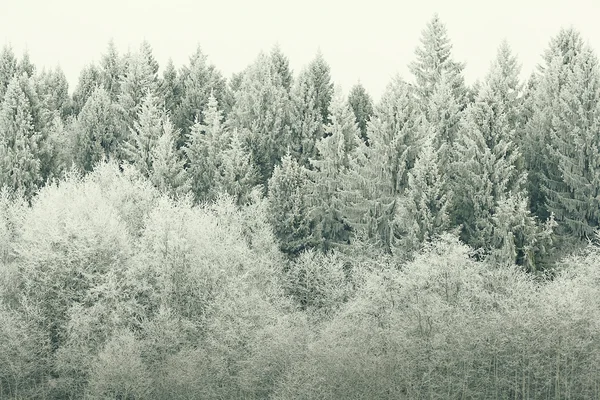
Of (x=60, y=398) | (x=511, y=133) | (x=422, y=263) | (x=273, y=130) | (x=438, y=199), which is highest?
(x=273, y=130)

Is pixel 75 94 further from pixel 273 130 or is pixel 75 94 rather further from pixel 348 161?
pixel 348 161

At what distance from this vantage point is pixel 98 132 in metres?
71.3

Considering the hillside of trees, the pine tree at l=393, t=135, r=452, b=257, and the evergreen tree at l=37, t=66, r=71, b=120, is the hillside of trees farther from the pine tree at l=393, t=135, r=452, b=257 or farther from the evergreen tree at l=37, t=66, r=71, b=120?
the evergreen tree at l=37, t=66, r=71, b=120

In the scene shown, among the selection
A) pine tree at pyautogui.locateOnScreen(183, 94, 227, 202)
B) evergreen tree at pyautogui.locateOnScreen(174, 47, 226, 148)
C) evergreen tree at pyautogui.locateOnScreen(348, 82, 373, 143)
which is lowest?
pine tree at pyautogui.locateOnScreen(183, 94, 227, 202)

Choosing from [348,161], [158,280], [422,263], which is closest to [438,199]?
[422,263]

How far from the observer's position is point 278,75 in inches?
2847

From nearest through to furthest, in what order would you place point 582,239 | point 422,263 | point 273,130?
point 422,263
point 582,239
point 273,130

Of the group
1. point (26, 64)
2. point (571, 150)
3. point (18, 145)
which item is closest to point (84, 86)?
point (26, 64)

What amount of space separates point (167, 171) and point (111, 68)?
23.4m

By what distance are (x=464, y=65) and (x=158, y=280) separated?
32.8 metres

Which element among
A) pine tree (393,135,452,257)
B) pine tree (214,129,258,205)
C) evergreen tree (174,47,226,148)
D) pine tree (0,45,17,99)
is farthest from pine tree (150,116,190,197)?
pine tree (0,45,17,99)

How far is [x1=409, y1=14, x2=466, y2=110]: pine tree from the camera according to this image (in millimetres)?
68875

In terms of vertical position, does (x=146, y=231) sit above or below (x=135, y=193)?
below

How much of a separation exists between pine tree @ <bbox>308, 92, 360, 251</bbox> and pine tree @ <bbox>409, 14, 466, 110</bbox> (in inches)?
342
